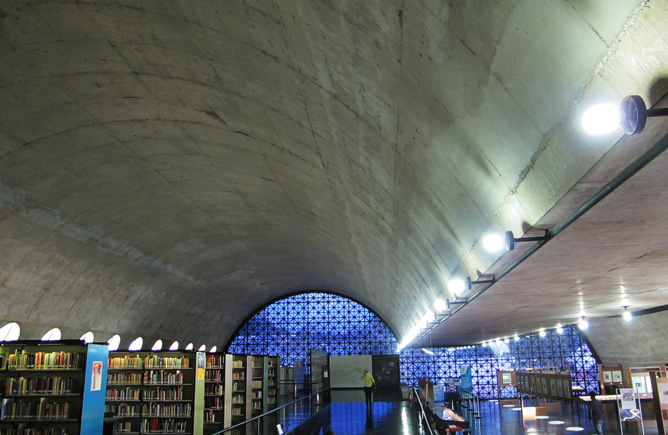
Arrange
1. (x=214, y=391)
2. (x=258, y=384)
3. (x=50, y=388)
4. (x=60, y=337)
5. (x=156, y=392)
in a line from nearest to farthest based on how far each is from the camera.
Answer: (x=50, y=388) → (x=156, y=392) → (x=214, y=391) → (x=60, y=337) → (x=258, y=384)

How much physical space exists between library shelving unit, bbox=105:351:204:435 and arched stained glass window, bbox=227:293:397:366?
2335 cm

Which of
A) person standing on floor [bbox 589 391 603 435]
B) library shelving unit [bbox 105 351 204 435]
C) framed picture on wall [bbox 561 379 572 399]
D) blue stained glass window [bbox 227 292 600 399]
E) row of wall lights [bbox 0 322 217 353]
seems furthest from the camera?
blue stained glass window [bbox 227 292 600 399]

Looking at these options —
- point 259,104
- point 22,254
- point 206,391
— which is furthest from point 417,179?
point 206,391

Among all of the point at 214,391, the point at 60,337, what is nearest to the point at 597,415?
the point at 214,391

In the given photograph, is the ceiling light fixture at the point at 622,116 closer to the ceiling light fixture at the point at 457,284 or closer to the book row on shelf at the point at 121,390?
the ceiling light fixture at the point at 457,284

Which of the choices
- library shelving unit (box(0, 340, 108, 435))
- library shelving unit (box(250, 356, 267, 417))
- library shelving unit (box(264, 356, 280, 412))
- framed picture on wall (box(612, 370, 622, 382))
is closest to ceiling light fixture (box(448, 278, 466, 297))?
library shelving unit (box(0, 340, 108, 435))

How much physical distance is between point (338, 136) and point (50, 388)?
966 cm

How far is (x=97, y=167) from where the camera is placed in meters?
13.4

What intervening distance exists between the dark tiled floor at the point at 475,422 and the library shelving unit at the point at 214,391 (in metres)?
3.07

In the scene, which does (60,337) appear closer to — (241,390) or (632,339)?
(241,390)

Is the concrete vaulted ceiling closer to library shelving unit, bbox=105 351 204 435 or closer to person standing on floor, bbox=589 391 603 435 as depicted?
person standing on floor, bbox=589 391 603 435

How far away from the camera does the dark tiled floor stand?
61.0 ft

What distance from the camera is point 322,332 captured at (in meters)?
41.3

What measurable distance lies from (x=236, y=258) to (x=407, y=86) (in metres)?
21.8
